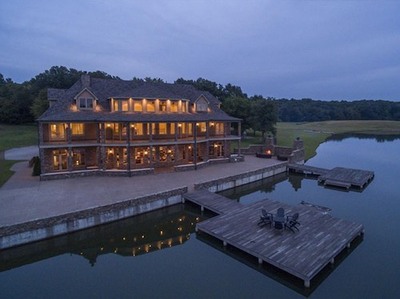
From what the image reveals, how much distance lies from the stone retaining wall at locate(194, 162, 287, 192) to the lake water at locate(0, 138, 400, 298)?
166 inches

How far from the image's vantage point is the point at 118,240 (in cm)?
1791

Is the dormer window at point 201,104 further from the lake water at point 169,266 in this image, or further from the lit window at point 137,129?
the lake water at point 169,266

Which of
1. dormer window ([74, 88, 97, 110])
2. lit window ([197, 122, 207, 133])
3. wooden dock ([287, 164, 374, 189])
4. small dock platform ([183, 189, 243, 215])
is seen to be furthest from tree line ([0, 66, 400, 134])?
small dock platform ([183, 189, 243, 215])

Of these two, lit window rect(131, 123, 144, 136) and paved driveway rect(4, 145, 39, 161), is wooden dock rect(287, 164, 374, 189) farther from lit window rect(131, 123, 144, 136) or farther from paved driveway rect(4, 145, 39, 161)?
paved driveway rect(4, 145, 39, 161)

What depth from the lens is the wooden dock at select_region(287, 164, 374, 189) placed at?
2976 cm

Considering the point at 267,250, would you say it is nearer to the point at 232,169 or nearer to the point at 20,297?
the point at 20,297

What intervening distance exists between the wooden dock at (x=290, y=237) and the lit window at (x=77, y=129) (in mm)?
16971

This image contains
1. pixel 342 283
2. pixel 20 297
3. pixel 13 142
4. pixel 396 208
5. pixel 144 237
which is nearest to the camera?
pixel 20 297

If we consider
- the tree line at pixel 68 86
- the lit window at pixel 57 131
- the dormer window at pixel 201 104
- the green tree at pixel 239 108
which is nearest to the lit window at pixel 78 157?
the lit window at pixel 57 131

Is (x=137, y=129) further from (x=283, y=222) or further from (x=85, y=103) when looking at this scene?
(x=283, y=222)

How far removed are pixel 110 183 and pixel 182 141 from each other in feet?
31.5

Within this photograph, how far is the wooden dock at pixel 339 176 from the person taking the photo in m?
29.8

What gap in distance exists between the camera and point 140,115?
30.8 meters

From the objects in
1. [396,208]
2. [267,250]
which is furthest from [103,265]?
[396,208]
